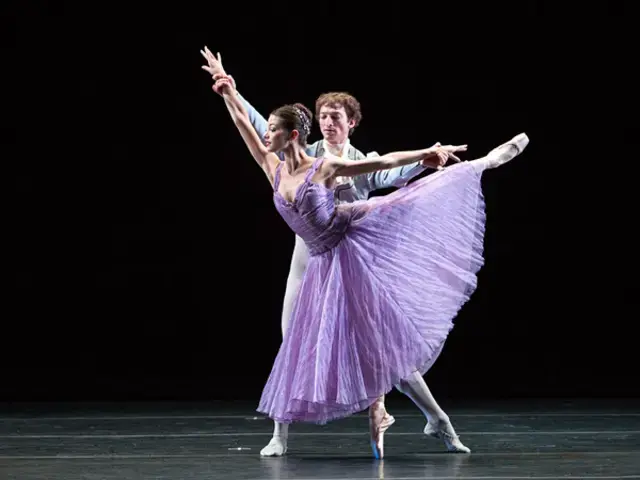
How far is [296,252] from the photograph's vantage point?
332cm

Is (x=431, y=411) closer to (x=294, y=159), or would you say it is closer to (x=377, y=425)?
(x=377, y=425)

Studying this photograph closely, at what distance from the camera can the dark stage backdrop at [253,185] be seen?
5.08 m

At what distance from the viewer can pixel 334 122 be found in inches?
133

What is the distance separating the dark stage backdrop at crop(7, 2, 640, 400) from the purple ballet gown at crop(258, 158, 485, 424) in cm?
194

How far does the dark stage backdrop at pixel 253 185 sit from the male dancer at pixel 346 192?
5.60 feet

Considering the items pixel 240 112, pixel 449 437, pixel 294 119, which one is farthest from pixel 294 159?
pixel 449 437

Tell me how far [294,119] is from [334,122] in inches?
13.0

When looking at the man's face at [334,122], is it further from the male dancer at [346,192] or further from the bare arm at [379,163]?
the bare arm at [379,163]

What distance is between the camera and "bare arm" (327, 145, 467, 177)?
9.80ft

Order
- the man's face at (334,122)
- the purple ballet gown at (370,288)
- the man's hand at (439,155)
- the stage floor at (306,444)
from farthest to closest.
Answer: the man's face at (334,122) < the man's hand at (439,155) < the purple ballet gown at (370,288) < the stage floor at (306,444)

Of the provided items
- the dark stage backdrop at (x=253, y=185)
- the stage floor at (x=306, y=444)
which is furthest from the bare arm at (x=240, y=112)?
the dark stage backdrop at (x=253, y=185)

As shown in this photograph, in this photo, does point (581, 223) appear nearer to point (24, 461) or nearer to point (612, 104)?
point (612, 104)

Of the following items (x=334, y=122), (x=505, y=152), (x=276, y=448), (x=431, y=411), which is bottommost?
(x=276, y=448)

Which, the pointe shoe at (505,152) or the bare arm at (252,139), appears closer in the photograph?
the bare arm at (252,139)
